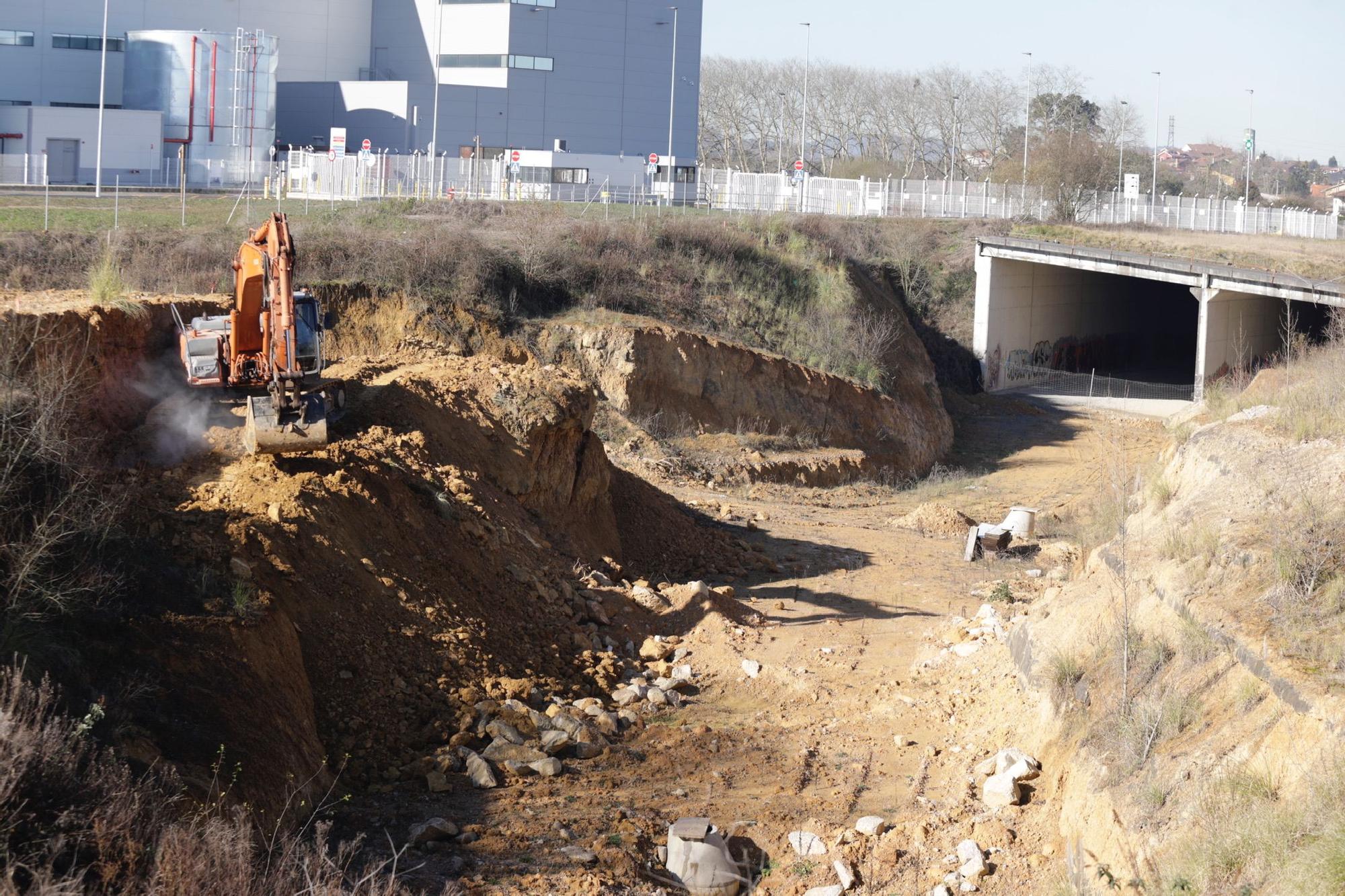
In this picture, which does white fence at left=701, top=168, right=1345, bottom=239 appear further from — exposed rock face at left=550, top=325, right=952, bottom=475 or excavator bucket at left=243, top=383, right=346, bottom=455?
excavator bucket at left=243, top=383, right=346, bottom=455

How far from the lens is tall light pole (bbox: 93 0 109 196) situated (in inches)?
1766

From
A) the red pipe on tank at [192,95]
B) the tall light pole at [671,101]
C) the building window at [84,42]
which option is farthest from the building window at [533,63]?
the building window at [84,42]

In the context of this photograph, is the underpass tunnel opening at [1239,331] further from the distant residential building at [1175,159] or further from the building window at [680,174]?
the distant residential building at [1175,159]

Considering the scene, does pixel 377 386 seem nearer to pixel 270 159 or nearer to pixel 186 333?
pixel 186 333

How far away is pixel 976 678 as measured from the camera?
1555 centimetres

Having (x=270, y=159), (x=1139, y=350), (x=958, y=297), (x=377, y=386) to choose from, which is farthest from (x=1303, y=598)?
(x=270, y=159)

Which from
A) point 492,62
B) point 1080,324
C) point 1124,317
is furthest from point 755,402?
point 492,62

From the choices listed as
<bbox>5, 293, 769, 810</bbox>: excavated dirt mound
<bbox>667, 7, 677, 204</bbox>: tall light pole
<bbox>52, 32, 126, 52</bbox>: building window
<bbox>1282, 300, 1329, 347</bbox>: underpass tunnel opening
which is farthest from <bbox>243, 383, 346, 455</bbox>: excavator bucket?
<bbox>52, 32, 126, 52</bbox>: building window

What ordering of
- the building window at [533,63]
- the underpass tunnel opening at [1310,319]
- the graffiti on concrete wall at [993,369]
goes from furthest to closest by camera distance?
the building window at [533,63] → the graffiti on concrete wall at [993,369] → the underpass tunnel opening at [1310,319]

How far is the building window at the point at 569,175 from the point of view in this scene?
6175 cm

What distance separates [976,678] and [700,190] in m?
50.3

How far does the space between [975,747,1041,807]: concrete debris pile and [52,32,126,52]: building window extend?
5940 cm

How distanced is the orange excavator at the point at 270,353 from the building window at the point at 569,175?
43.5m

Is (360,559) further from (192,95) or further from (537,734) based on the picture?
(192,95)
